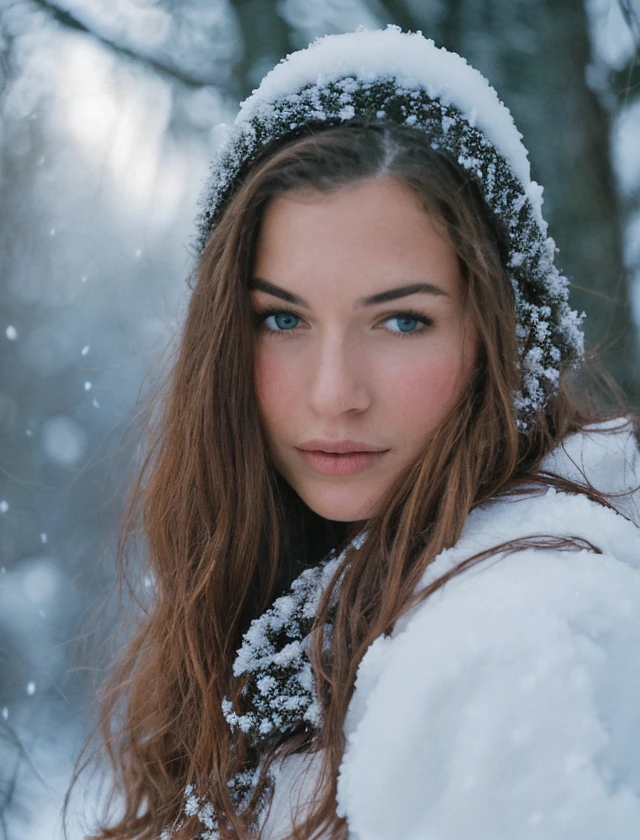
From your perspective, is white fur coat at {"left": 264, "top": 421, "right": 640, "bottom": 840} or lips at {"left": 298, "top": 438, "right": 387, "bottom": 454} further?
lips at {"left": 298, "top": 438, "right": 387, "bottom": 454}

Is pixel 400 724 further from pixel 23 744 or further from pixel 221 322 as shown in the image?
pixel 23 744

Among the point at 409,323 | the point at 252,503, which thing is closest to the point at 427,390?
Answer: the point at 409,323

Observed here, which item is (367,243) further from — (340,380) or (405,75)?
(405,75)

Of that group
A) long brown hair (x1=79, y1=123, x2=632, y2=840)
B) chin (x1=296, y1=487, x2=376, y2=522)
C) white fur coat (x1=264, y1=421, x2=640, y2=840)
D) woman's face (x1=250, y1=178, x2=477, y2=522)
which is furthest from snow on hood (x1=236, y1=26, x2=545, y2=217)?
white fur coat (x1=264, y1=421, x2=640, y2=840)

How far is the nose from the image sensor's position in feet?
4.48

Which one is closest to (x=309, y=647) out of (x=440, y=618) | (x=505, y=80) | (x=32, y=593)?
(x=440, y=618)

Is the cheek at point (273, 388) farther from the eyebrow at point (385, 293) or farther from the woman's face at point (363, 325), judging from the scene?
the eyebrow at point (385, 293)

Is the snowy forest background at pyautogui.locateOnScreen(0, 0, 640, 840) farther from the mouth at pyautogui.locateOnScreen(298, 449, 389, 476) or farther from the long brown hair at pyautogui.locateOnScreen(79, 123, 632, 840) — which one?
the mouth at pyautogui.locateOnScreen(298, 449, 389, 476)

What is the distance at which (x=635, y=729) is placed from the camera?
88 cm

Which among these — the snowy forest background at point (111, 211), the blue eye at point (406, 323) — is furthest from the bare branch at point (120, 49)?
the blue eye at point (406, 323)

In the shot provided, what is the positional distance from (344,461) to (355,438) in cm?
7

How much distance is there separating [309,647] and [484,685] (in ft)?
1.72

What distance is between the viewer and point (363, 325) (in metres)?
1.39

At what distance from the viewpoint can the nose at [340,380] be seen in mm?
1364
